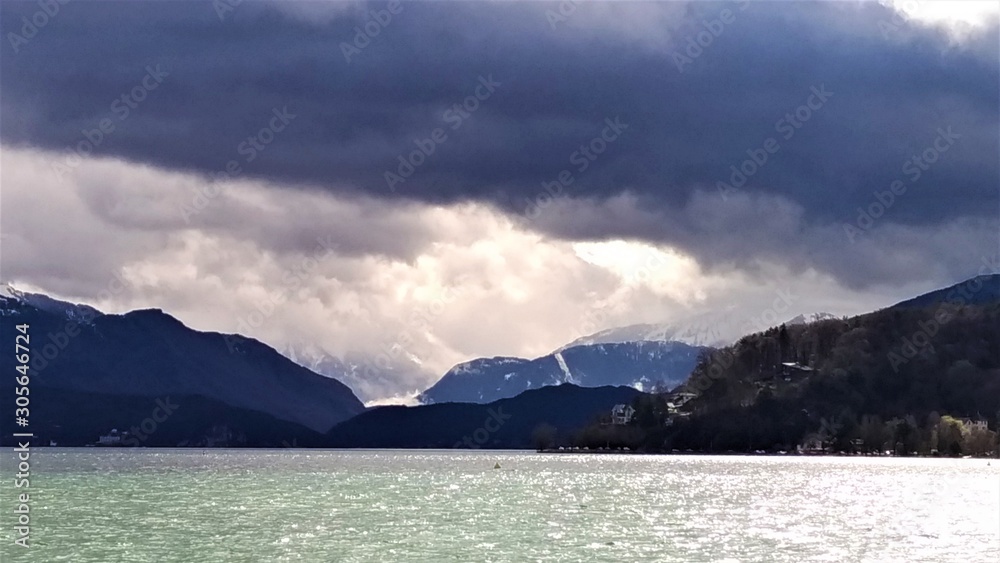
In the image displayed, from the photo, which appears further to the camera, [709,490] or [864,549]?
[709,490]

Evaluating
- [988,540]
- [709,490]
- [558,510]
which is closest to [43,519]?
[558,510]

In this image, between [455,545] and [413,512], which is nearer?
[455,545]

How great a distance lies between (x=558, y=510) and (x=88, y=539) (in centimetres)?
5655

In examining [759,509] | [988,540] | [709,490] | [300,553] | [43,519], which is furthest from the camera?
[709,490]

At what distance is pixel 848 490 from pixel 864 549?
309 feet

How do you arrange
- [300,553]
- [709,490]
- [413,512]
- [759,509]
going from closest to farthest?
[300,553] < [413,512] < [759,509] < [709,490]

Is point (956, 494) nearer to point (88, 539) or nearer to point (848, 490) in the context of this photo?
point (848, 490)

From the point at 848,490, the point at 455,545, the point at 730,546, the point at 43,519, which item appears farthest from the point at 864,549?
the point at 848,490

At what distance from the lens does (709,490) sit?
617ft

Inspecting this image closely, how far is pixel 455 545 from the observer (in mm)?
99875

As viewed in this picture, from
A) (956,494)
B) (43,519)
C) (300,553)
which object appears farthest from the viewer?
(956,494)

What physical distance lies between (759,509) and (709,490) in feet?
142

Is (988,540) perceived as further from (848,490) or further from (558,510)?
(848,490)

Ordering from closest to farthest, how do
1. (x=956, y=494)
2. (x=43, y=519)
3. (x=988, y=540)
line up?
(x=988, y=540), (x=43, y=519), (x=956, y=494)
